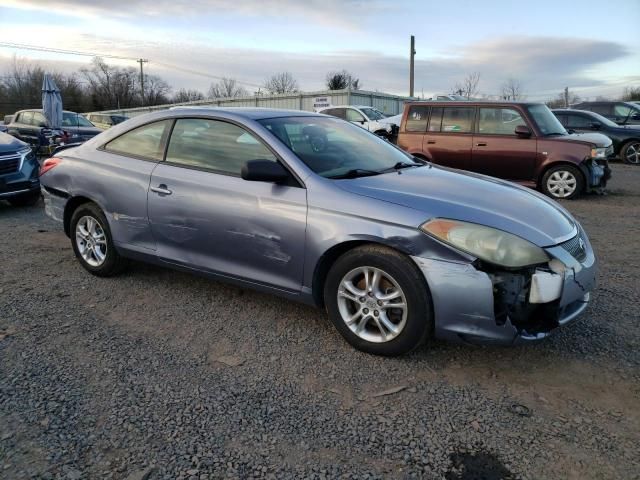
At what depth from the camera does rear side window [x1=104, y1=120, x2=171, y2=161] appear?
13.9 feet

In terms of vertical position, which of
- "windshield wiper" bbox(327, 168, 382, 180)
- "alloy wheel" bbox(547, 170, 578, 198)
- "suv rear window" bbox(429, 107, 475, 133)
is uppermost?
"suv rear window" bbox(429, 107, 475, 133)

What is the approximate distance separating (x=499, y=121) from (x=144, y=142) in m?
6.89

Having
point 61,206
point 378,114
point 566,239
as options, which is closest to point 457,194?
point 566,239

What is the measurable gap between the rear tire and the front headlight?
7408mm

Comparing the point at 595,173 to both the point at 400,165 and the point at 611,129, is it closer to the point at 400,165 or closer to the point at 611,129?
the point at 611,129

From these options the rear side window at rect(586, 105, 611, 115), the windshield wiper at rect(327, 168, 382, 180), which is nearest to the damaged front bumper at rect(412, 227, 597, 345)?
the windshield wiper at rect(327, 168, 382, 180)

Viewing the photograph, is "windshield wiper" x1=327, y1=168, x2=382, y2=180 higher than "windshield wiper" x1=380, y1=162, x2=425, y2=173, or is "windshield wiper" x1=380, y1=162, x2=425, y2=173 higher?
"windshield wiper" x1=380, y1=162, x2=425, y2=173

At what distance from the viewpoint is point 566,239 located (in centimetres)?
317

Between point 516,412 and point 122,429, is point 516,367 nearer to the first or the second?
point 516,412

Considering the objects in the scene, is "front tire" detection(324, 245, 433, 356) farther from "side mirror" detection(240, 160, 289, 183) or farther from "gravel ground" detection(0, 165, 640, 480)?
"side mirror" detection(240, 160, 289, 183)

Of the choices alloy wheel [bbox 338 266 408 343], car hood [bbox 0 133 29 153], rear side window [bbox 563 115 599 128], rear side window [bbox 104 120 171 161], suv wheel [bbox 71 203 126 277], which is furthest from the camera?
rear side window [bbox 563 115 599 128]

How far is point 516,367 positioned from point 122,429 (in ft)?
7.43

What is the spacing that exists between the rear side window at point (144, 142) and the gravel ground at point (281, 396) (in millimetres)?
1197

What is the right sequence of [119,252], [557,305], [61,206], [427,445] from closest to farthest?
[427,445]
[557,305]
[119,252]
[61,206]
